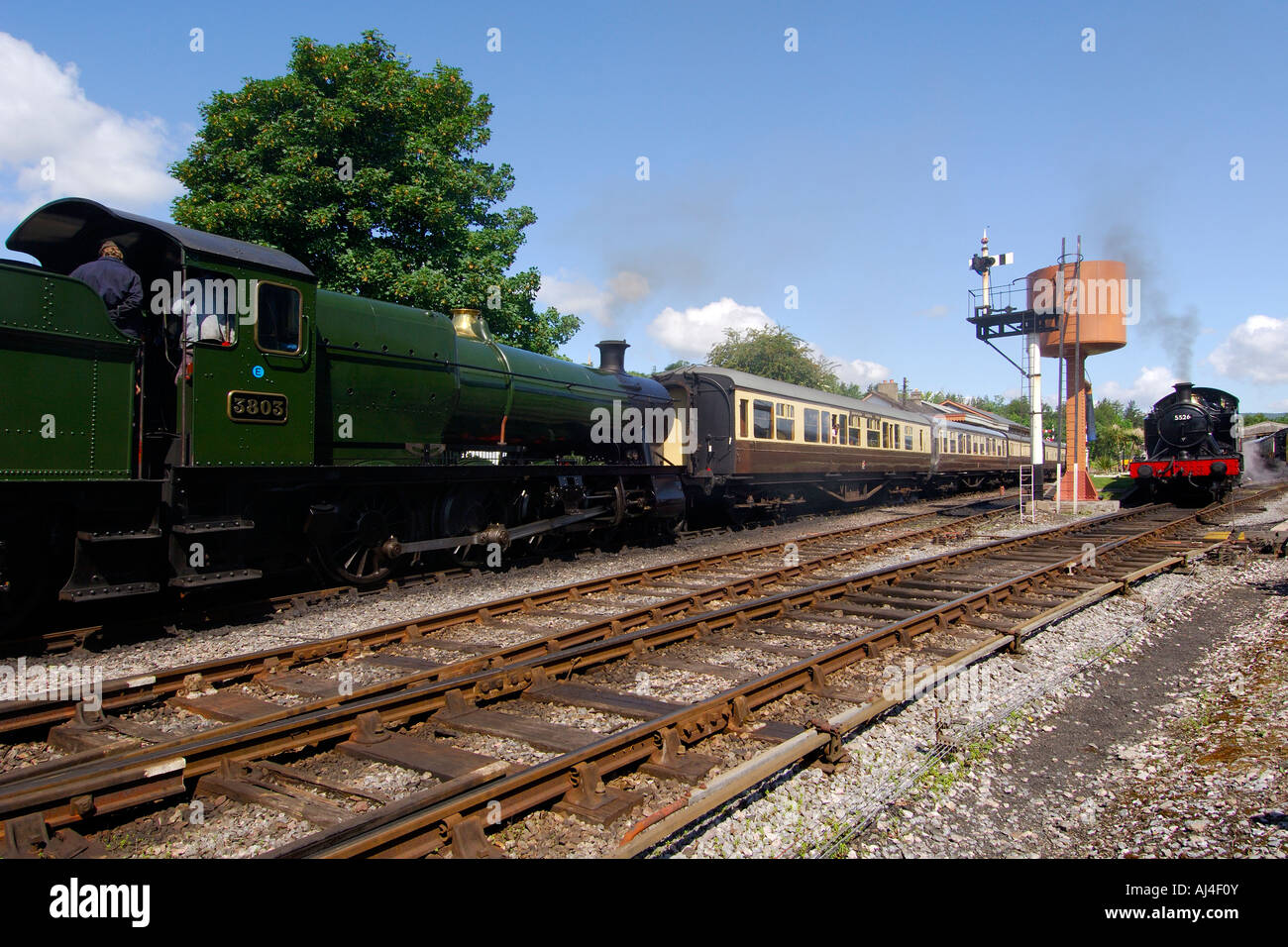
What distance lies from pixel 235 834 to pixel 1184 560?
13537 millimetres

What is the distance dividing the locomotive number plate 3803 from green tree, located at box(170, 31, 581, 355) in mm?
9742

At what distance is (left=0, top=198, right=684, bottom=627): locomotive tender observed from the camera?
20.2 ft

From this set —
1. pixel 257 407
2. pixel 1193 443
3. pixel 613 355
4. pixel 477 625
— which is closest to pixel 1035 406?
pixel 1193 443

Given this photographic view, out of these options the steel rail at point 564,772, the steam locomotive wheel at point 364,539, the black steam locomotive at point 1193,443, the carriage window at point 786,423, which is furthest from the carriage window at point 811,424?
the steel rail at point 564,772

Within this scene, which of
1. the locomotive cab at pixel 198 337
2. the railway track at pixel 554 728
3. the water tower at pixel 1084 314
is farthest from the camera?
the water tower at pixel 1084 314

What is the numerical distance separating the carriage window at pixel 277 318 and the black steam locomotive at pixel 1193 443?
24.5m

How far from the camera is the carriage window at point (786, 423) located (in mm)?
17859

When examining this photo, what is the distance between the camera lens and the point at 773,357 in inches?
2076

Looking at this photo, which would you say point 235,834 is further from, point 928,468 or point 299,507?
point 928,468

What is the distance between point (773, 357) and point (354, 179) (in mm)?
39061

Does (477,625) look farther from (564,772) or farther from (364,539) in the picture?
(564,772)

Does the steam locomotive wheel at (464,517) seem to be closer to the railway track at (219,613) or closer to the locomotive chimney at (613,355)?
the railway track at (219,613)
